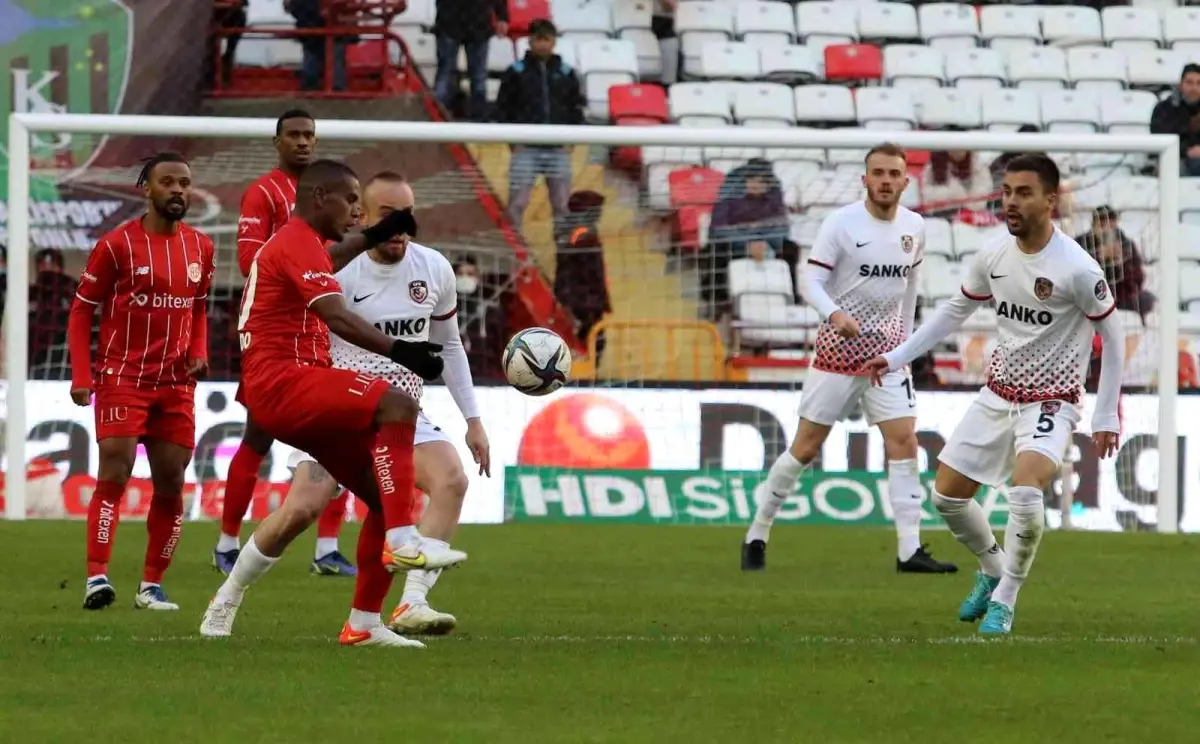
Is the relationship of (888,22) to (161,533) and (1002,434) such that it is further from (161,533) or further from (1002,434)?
(161,533)

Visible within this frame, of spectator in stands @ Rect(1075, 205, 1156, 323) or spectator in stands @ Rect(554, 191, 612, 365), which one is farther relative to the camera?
spectator in stands @ Rect(554, 191, 612, 365)

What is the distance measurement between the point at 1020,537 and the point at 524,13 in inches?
560

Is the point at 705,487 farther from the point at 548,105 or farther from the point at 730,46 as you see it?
the point at 730,46

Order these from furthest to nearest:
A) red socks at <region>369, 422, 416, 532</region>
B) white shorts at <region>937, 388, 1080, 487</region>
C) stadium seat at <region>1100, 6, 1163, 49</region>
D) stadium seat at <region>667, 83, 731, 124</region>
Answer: stadium seat at <region>1100, 6, 1163, 49</region> < stadium seat at <region>667, 83, 731, 124</region> < white shorts at <region>937, 388, 1080, 487</region> < red socks at <region>369, 422, 416, 532</region>

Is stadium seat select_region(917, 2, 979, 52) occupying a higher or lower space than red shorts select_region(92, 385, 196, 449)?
higher

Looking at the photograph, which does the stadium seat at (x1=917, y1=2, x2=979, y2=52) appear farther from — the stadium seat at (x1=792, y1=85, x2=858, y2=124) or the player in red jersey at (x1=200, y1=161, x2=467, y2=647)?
the player in red jersey at (x1=200, y1=161, x2=467, y2=647)

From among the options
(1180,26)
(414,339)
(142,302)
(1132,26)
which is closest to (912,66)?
(1132,26)

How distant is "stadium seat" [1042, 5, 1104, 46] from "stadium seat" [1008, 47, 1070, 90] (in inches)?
21.9

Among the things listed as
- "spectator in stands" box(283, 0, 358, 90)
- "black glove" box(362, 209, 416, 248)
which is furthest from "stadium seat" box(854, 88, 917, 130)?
"black glove" box(362, 209, 416, 248)

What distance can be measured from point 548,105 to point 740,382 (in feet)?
13.9

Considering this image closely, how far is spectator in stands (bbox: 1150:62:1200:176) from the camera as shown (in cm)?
1914

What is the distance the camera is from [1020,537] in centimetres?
812

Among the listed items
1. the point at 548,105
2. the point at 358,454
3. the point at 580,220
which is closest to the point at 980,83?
the point at 548,105

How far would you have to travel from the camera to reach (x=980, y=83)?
21.8 metres
